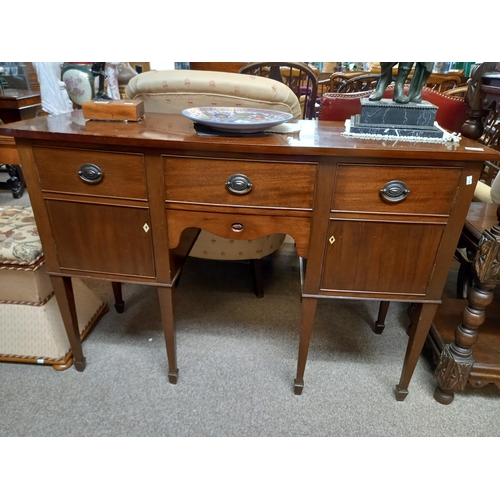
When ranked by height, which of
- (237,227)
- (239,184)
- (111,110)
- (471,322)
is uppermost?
(111,110)

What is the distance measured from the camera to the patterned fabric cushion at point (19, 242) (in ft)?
3.80

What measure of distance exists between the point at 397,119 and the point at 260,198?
15.7 inches

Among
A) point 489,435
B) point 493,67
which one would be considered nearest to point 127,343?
point 489,435

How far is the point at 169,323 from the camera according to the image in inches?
45.6

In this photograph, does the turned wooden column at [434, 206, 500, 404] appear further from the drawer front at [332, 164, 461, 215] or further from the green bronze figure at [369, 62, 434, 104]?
the green bronze figure at [369, 62, 434, 104]

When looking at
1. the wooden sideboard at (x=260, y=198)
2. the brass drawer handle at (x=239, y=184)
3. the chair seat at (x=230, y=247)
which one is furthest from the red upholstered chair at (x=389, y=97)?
the brass drawer handle at (x=239, y=184)

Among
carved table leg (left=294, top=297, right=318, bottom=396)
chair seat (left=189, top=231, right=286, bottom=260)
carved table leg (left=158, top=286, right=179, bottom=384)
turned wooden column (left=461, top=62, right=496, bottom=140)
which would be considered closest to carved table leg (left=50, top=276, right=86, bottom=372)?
carved table leg (left=158, top=286, right=179, bottom=384)

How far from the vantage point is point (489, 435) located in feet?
3.66

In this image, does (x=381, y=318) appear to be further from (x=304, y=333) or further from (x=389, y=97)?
(x=389, y=97)

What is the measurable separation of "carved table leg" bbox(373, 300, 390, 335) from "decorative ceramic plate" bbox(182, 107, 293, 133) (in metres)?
0.90

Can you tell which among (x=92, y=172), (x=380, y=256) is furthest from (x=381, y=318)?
(x=92, y=172)

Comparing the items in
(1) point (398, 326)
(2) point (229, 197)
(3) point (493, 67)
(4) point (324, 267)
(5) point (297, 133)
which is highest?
(3) point (493, 67)

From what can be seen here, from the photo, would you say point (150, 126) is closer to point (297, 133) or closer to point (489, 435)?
point (297, 133)

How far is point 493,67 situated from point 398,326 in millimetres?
1034
